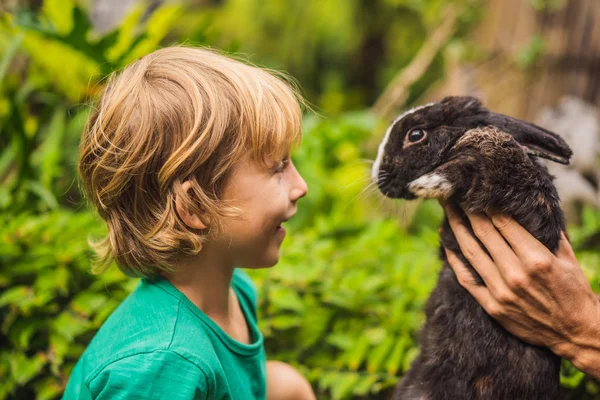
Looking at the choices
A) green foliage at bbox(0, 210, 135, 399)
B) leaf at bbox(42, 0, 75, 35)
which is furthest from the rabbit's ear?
leaf at bbox(42, 0, 75, 35)

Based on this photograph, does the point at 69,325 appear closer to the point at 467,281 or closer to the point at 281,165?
the point at 281,165

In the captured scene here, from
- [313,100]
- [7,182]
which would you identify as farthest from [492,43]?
[7,182]

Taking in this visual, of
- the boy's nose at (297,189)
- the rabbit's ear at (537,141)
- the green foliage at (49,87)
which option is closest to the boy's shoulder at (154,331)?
the boy's nose at (297,189)

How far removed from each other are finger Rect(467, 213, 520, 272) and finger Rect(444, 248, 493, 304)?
0.30ft

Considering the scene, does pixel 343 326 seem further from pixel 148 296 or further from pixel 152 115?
pixel 152 115

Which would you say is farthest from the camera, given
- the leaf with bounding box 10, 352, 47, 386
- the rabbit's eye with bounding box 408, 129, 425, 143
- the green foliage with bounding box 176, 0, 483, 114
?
the green foliage with bounding box 176, 0, 483, 114

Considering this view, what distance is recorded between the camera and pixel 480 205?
71.8 inches

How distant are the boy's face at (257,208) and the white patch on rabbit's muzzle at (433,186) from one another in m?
0.41

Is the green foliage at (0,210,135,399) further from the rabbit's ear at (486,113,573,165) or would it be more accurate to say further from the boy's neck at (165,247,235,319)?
the rabbit's ear at (486,113,573,165)

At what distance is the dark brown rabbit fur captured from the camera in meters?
1.80

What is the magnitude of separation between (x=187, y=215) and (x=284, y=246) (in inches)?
54.3

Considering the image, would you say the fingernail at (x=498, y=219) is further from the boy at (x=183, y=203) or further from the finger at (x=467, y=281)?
the boy at (x=183, y=203)

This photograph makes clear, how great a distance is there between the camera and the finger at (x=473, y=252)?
6.19 ft

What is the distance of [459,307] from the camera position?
196cm
